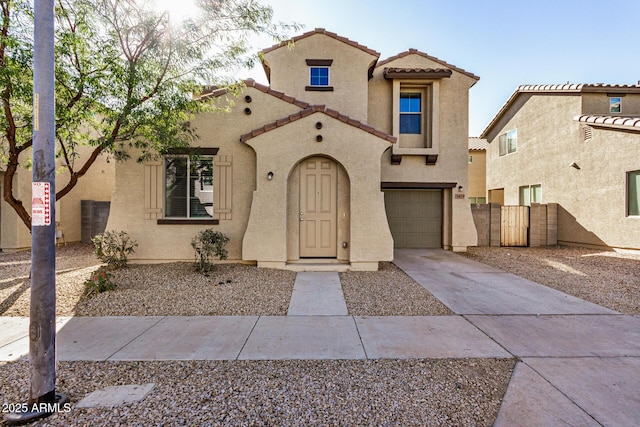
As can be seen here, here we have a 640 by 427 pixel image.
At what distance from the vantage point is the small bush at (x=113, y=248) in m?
7.63

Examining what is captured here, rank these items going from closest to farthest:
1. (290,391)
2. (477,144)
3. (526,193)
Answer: (290,391) < (526,193) < (477,144)

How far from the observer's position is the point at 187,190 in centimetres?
826

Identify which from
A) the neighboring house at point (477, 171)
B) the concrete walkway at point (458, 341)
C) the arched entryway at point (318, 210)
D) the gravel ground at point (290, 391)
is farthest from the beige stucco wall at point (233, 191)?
the neighboring house at point (477, 171)

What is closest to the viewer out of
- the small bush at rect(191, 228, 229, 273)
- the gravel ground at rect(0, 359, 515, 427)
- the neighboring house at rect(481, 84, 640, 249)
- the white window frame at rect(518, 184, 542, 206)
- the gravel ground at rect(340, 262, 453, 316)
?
the gravel ground at rect(0, 359, 515, 427)

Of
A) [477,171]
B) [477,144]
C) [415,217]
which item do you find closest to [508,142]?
[477,171]

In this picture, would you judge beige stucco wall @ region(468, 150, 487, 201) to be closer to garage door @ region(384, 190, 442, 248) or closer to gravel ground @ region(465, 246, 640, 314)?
gravel ground @ region(465, 246, 640, 314)

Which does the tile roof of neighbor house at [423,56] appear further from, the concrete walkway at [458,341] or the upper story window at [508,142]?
the concrete walkway at [458,341]

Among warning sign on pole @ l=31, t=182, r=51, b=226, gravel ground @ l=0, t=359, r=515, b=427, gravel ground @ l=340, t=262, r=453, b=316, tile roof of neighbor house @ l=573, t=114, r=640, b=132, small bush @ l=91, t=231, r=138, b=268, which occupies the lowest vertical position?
gravel ground @ l=0, t=359, r=515, b=427

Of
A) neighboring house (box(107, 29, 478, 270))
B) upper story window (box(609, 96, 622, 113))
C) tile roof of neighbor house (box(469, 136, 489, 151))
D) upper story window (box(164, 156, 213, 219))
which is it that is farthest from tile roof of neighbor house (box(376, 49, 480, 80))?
tile roof of neighbor house (box(469, 136, 489, 151))

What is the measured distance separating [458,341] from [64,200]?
14476 mm

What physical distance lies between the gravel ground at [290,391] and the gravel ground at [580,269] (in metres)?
4.28

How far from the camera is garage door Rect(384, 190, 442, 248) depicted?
11.6 meters

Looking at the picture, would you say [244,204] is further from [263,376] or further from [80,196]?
[80,196]

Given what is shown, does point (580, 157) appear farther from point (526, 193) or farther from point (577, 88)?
point (526, 193)
